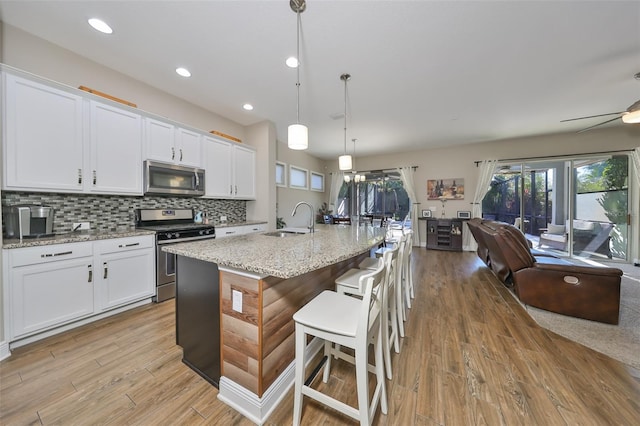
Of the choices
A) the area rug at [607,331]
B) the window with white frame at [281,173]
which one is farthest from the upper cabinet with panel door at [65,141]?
the area rug at [607,331]

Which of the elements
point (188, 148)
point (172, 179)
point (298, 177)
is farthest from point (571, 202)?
point (172, 179)

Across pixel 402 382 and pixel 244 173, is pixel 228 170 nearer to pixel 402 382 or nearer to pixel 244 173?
pixel 244 173

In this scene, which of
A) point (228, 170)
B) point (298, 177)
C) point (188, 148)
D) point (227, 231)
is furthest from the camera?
point (298, 177)

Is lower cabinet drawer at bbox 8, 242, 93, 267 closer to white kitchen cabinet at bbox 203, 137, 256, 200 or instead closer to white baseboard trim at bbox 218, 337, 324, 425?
white kitchen cabinet at bbox 203, 137, 256, 200

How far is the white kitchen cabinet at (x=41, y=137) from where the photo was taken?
194 cm

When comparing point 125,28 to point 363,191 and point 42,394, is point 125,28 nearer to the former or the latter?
point 42,394

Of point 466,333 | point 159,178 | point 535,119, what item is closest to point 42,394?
point 159,178

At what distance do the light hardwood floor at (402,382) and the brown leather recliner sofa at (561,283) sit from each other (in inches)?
20.3

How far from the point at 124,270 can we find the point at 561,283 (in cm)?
483

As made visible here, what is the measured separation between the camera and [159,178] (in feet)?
9.80

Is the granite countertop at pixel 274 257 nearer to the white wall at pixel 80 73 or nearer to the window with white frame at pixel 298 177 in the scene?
the white wall at pixel 80 73

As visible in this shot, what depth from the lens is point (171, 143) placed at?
3160 millimetres

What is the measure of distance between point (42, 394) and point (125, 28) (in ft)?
9.88

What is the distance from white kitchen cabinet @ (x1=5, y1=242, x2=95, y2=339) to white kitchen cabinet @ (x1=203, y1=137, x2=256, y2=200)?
178cm
